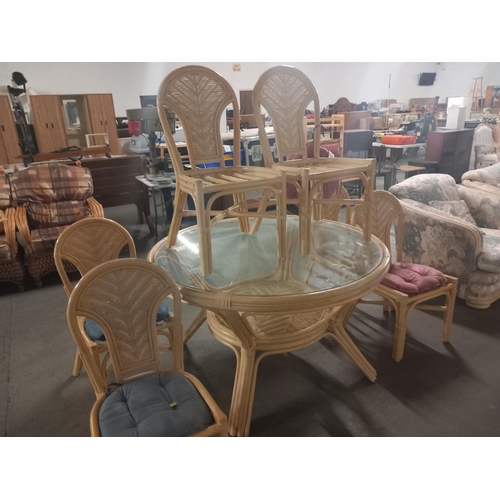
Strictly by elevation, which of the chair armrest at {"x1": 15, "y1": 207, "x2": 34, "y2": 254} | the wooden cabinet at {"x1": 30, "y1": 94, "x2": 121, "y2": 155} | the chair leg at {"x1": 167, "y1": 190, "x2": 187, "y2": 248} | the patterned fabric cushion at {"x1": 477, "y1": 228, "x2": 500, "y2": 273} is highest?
the wooden cabinet at {"x1": 30, "y1": 94, "x2": 121, "y2": 155}

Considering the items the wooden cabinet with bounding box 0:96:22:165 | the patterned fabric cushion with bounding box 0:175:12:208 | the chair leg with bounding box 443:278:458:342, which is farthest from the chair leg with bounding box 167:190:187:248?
the wooden cabinet with bounding box 0:96:22:165

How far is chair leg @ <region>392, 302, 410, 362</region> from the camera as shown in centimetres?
206

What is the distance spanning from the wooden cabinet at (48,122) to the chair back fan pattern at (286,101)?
529 cm

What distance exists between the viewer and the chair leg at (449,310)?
222cm

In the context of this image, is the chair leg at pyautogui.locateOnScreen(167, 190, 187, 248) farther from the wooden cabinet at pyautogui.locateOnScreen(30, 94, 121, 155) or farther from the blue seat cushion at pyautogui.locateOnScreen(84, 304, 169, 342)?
the wooden cabinet at pyautogui.locateOnScreen(30, 94, 121, 155)

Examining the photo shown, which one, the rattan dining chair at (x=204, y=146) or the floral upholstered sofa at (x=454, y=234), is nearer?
the rattan dining chair at (x=204, y=146)

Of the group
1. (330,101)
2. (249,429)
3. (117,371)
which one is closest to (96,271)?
(117,371)

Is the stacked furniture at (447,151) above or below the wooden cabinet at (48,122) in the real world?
below

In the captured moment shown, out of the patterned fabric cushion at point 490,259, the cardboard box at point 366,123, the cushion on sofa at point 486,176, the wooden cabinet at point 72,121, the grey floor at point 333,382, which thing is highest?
the wooden cabinet at point 72,121

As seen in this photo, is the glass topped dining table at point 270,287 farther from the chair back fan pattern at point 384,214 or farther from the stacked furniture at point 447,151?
the stacked furniture at point 447,151

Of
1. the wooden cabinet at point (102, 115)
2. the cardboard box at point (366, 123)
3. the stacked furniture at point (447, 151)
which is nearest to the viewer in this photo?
the stacked furniture at point (447, 151)

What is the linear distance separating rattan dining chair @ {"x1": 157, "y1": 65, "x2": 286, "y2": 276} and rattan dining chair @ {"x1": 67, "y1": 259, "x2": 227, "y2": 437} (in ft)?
1.07

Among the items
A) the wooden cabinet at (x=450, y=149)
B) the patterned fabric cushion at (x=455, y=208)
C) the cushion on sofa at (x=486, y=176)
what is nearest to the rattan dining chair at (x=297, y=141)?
the patterned fabric cushion at (x=455, y=208)

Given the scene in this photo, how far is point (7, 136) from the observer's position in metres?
5.79
